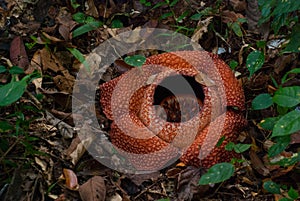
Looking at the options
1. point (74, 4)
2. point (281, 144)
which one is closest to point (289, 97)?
point (281, 144)

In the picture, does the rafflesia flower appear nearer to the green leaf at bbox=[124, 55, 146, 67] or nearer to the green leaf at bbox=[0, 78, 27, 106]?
the green leaf at bbox=[124, 55, 146, 67]

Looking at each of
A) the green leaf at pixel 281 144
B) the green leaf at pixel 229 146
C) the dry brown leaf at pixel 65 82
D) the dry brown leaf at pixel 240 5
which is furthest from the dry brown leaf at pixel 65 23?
the green leaf at pixel 281 144

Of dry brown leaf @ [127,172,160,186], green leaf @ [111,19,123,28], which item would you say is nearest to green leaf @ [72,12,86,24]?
green leaf @ [111,19,123,28]

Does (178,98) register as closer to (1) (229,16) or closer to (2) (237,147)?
(2) (237,147)

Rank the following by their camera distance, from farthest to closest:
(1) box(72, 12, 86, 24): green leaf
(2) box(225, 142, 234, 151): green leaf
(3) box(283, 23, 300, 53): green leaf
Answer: (1) box(72, 12, 86, 24): green leaf, (2) box(225, 142, 234, 151): green leaf, (3) box(283, 23, 300, 53): green leaf

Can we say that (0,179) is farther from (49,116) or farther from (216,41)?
(216,41)

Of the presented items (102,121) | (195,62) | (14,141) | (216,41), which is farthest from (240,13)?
(14,141)
